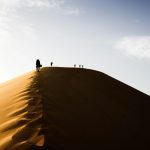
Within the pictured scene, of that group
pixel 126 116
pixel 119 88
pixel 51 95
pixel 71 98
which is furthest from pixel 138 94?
pixel 51 95

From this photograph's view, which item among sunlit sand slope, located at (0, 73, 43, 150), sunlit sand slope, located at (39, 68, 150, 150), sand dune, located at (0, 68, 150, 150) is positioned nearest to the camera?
sunlit sand slope, located at (0, 73, 43, 150)

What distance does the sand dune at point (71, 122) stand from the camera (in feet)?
18.4

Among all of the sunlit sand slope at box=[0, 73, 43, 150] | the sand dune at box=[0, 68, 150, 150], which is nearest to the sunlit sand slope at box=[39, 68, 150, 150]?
the sand dune at box=[0, 68, 150, 150]

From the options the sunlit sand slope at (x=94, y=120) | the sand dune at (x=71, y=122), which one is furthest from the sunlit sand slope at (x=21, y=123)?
the sunlit sand slope at (x=94, y=120)

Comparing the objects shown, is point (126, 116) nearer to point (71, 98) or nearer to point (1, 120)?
point (71, 98)

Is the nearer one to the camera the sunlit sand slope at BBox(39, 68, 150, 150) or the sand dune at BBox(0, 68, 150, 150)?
the sand dune at BBox(0, 68, 150, 150)

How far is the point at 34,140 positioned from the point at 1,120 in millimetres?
2256

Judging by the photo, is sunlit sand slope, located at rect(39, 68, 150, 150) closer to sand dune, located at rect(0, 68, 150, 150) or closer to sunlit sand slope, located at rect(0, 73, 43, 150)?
sand dune, located at rect(0, 68, 150, 150)

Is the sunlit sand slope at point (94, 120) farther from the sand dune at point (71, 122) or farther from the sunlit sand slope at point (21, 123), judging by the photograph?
the sunlit sand slope at point (21, 123)

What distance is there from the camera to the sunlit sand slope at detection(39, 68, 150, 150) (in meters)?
6.19

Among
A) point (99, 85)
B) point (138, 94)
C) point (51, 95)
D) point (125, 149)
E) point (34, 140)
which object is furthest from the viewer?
point (138, 94)

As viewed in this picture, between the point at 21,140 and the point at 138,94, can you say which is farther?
the point at 138,94

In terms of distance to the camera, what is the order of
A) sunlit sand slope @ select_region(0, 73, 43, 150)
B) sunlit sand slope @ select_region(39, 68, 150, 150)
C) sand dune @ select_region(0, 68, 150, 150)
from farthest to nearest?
1. sunlit sand slope @ select_region(39, 68, 150, 150)
2. sand dune @ select_region(0, 68, 150, 150)
3. sunlit sand slope @ select_region(0, 73, 43, 150)

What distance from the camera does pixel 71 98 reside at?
32.7 ft
